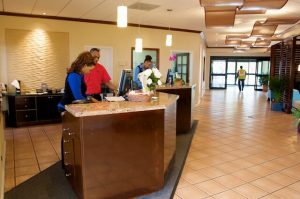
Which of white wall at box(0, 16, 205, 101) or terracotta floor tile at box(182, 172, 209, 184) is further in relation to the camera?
white wall at box(0, 16, 205, 101)

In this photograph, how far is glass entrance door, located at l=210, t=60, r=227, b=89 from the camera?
59.2 feet

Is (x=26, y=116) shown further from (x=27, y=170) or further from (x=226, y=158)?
(x=226, y=158)

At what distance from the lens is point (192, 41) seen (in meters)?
9.38

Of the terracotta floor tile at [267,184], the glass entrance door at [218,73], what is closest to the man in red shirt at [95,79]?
the terracotta floor tile at [267,184]

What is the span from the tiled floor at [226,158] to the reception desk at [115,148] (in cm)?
57

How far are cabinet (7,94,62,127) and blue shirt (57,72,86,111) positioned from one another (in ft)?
11.6

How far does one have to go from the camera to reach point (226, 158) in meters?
4.36

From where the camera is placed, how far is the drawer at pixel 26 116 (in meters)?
6.33

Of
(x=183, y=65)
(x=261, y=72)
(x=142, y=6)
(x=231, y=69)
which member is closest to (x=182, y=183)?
(x=142, y=6)

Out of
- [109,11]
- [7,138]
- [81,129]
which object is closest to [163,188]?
[81,129]

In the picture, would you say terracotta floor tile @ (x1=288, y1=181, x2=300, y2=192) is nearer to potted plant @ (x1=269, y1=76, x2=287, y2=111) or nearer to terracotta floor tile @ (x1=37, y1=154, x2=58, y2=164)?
terracotta floor tile @ (x1=37, y1=154, x2=58, y2=164)

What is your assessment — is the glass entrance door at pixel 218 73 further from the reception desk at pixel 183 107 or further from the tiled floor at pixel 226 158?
the reception desk at pixel 183 107

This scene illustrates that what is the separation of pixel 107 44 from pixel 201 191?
551 cm

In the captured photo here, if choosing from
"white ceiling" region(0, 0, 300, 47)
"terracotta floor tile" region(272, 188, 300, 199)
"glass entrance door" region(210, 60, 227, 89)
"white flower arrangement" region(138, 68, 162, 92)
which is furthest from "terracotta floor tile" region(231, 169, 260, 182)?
"glass entrance door" region(210, 60, 227, 89)
